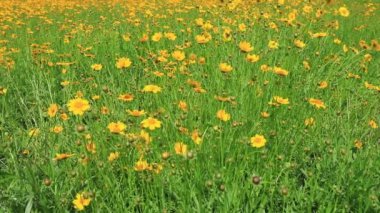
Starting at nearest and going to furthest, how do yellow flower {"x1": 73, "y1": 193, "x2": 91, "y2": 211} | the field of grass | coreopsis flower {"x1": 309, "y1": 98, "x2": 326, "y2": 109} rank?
yellow flower {"x1": 73, "y1": 193, "x2": 91, "y2": 211}
the field of grass
coreopsis flower {"x1": 309, "y1": 98, "x2": 326, "y2": 109}

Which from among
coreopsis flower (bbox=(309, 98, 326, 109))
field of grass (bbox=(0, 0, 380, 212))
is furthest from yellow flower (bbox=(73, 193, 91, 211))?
coreopsis flower (bbox=(309, 98, 326, 109))

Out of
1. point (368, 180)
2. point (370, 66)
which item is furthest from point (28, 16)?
point (368, 180)

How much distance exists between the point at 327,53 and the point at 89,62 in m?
2.31

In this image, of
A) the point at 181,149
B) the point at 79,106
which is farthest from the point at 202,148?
the point at 79,106

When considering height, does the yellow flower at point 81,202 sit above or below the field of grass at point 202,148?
above

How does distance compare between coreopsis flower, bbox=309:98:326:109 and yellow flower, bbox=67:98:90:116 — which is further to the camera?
coreopsis flower, bbox=309:98:326:109

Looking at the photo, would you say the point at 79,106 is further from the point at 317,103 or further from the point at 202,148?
the point at 317,103

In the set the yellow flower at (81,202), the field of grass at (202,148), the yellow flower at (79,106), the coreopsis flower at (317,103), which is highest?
the yellow flower at (79,106)

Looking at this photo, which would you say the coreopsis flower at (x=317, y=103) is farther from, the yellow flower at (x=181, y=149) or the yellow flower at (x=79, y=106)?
the yellow flower at (x=79, y=106)

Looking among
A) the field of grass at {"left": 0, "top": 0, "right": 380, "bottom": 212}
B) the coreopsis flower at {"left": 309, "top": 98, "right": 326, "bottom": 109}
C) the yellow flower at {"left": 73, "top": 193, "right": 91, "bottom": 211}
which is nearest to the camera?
the yellow flower at {"left": 73, "top": 193, "right": 91, "bottom": 211}

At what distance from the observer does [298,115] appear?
2.19 metres

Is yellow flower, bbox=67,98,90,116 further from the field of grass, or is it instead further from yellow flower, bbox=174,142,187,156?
yellow flower, bbox=174,142,187,156

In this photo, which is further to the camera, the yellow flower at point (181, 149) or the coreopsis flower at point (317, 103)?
the coreopsis flower at point (317, 103)

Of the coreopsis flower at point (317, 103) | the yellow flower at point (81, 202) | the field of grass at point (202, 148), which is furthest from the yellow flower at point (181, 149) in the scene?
the coreopsis flower at point (317, 103)
